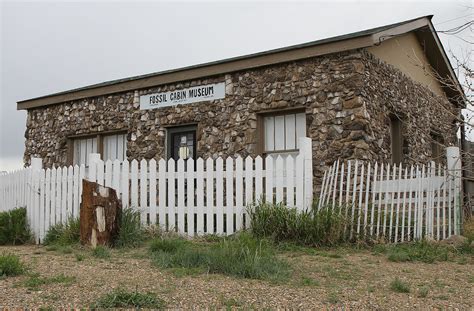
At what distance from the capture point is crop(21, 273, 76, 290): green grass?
4.78 m

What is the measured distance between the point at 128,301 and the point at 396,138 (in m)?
9.13

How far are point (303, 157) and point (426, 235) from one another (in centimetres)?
230

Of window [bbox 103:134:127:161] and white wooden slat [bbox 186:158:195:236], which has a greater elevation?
window [bbox 103:134:127:161]

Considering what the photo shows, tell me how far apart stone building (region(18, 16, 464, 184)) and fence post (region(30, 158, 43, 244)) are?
3.29 meters

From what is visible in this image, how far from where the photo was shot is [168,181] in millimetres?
9031

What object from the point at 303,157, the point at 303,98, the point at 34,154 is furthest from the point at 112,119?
the point at 303,157

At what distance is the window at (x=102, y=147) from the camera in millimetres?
13586

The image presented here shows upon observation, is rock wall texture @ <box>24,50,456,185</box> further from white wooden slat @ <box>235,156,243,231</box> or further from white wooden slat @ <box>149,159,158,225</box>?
white wooden slat @ <box>149,159,158,225</box>

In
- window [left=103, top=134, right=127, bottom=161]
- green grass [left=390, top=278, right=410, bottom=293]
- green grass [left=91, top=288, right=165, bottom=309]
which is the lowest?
green grass [left=390, top=278, right=410, bottom=293]

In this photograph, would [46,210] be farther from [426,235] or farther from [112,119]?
[426,235]

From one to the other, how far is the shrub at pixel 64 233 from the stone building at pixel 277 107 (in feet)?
12.8

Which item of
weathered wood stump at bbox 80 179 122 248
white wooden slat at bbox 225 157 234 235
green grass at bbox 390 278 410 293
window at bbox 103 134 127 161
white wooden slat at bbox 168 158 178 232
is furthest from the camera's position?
window at bbox 103 134 127 161

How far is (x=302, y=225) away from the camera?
766 cm

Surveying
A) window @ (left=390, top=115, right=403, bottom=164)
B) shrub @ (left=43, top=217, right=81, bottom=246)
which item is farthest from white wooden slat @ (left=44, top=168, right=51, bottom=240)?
window @ (left=390, top=115, right=403, bottom=164)
